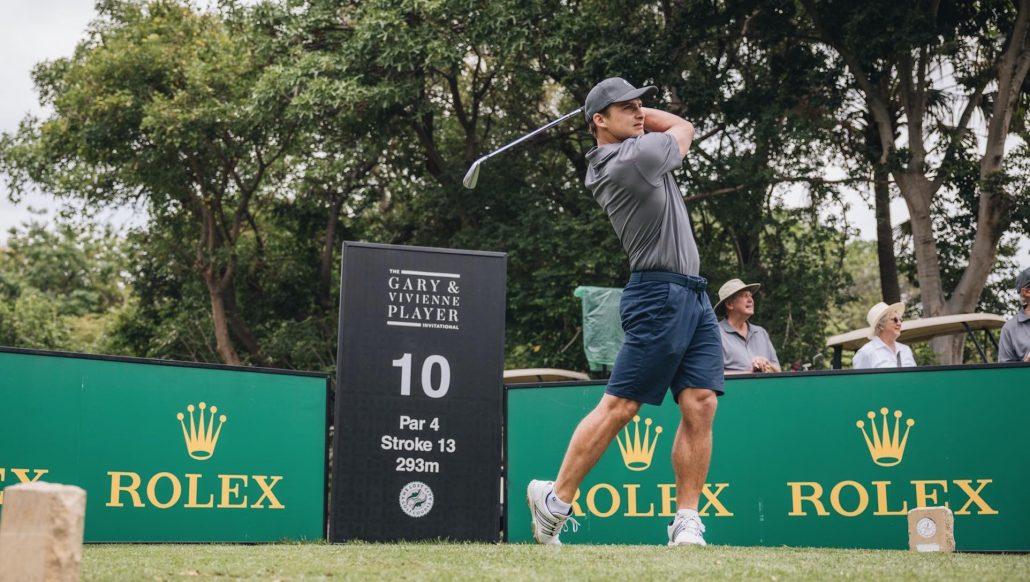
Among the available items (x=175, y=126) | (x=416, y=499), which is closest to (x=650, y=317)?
(x=416, y=499)

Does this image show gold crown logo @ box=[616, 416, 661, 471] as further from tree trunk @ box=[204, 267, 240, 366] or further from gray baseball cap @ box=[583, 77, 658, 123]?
tree trunk @ box=[204, 267, 240, 366]

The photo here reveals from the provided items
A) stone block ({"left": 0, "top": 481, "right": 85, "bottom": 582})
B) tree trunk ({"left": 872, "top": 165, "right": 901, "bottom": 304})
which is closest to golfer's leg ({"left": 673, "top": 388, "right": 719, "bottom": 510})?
stone block ({"left": 0, "top": 481, "right": 85, "bottom": 582})

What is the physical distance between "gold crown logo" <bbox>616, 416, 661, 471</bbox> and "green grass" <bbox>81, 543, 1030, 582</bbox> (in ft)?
7.10

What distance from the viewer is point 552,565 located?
4.05 m

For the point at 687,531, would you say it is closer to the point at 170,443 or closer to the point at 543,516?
the point at 543,516

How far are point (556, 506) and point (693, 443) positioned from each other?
0.67 metres

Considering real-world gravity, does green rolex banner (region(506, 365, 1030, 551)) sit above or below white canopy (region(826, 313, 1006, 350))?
below

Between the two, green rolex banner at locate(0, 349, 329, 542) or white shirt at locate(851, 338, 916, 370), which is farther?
white shirt at locate(851, 338, 916, 370)

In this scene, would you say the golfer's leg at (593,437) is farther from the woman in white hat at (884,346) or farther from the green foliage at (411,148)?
the green foliage at (411,148)

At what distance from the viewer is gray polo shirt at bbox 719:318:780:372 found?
7938 mm

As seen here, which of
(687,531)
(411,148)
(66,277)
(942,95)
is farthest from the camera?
(66,277)

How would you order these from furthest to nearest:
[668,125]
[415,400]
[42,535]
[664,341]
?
1. [415,400]
2. [668,125]
3. [664,341]
4. [42,535]

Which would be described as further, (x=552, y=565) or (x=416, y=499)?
(x=416, y=499)

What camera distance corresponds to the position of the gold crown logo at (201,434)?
22.6ft
